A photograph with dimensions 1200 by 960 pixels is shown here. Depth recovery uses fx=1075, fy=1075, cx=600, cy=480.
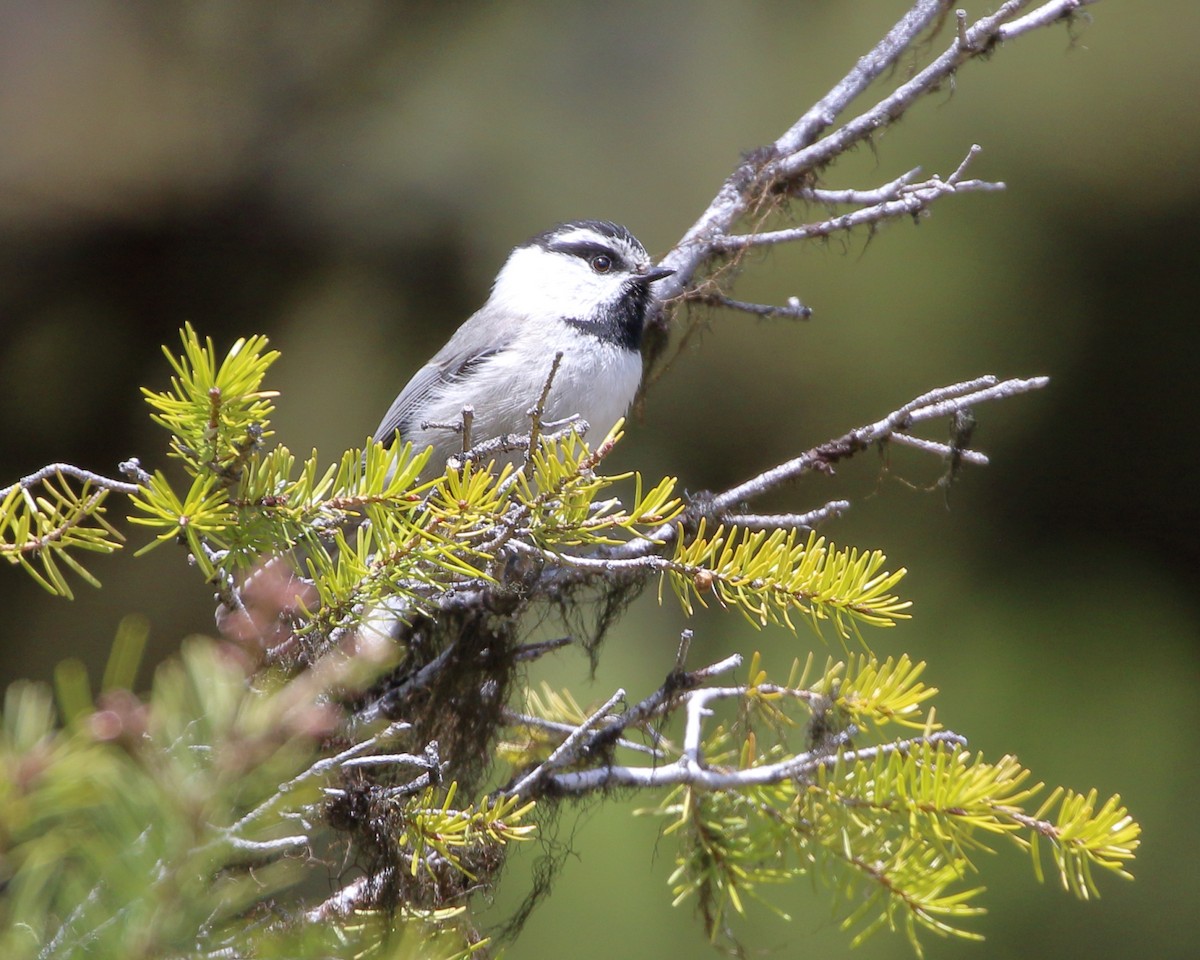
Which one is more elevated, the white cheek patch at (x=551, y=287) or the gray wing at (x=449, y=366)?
the white cheek patch at (x=551, y=287)

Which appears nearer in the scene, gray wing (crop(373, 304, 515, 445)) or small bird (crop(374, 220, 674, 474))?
small bird (crop(374, 220, 674, 474))

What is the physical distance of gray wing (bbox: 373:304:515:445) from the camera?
6.98 feet

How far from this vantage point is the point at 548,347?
2018 mm

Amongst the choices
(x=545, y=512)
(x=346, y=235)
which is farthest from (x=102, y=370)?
(x=545, y=512)

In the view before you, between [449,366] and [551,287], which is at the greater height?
[551,287]

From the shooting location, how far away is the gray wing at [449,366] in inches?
83.8

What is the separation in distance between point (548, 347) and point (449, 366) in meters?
0.27

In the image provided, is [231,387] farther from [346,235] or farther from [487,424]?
[346,235]

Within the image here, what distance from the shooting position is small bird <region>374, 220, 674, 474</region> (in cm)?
191

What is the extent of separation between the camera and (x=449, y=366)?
219 cm

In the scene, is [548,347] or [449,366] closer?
[548,347]

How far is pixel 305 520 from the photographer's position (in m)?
0.90

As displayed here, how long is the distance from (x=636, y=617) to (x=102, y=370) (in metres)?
1.59

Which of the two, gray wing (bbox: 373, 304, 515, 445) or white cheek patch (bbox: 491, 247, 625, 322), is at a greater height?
white cheek patch (bbox: 491, 247, 625, 322)
